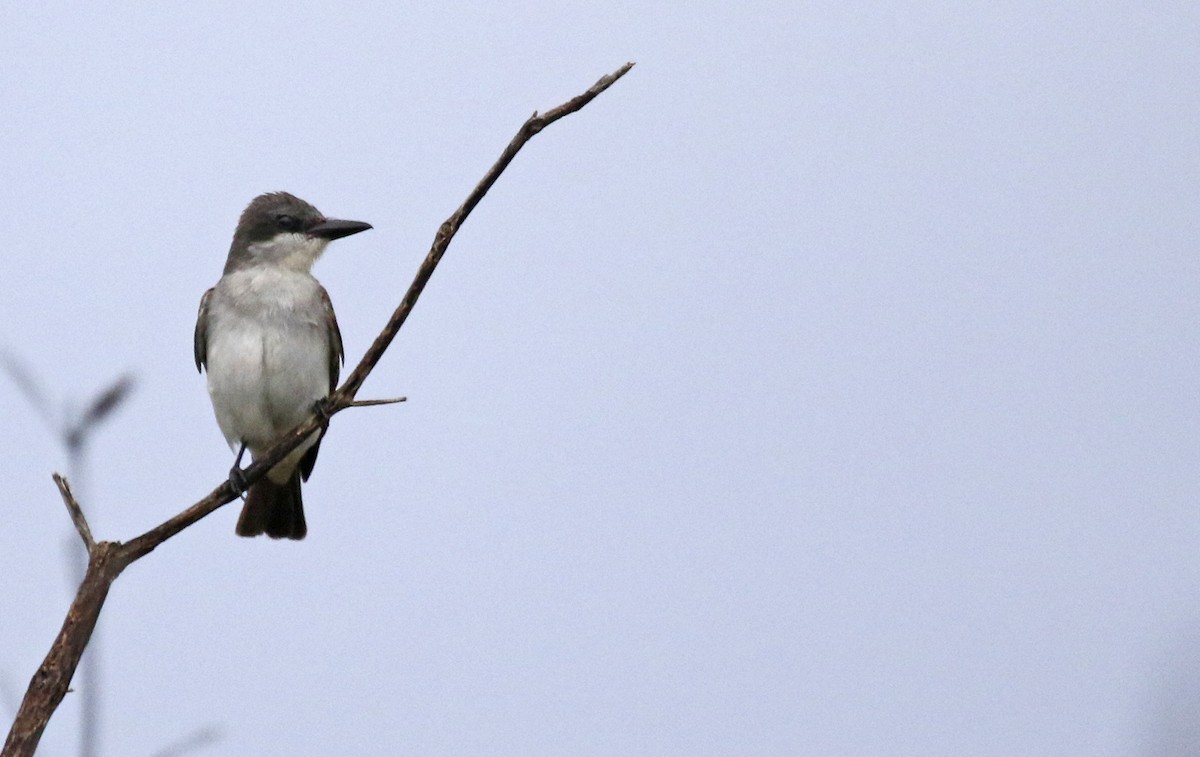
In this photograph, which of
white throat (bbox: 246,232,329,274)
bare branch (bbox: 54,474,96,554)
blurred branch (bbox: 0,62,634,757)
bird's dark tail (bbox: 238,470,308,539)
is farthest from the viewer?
bird's dark tail (bbox: 238,470,308,539)

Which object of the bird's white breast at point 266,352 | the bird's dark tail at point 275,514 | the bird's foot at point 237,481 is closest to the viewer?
the bird's foot at point 237,481

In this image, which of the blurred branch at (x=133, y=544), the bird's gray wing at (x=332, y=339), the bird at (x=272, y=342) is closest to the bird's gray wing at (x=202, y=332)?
the bird at (x=272, y=342)

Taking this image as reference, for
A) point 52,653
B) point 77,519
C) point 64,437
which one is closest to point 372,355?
point 77,519

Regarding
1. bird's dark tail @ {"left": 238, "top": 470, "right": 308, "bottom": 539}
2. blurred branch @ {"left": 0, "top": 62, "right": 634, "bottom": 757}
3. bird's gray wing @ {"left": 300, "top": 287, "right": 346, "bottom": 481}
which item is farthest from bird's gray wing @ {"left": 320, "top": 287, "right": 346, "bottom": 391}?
blurred branch @ {"left": 0, "top": 62, "right": 634, "bottom": 757}

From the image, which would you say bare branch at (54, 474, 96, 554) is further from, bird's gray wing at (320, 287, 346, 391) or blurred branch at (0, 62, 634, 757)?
bird's gray wing at (320, 287, 346, 391)

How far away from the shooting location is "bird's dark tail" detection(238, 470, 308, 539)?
7809mm

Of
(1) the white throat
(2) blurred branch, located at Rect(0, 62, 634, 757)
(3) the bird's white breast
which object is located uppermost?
(1) the white throat

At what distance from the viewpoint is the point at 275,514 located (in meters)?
7.82

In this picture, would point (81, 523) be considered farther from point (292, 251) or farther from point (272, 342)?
point (292, 251)

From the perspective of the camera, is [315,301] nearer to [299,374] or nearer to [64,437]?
[299,374]

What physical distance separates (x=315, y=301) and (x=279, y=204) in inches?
23.2

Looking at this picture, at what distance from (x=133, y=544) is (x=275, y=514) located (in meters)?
3.35

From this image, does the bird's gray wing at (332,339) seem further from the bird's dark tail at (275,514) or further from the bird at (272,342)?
the bird's dark tail at (275,514)

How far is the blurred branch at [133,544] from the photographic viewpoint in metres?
3.85
